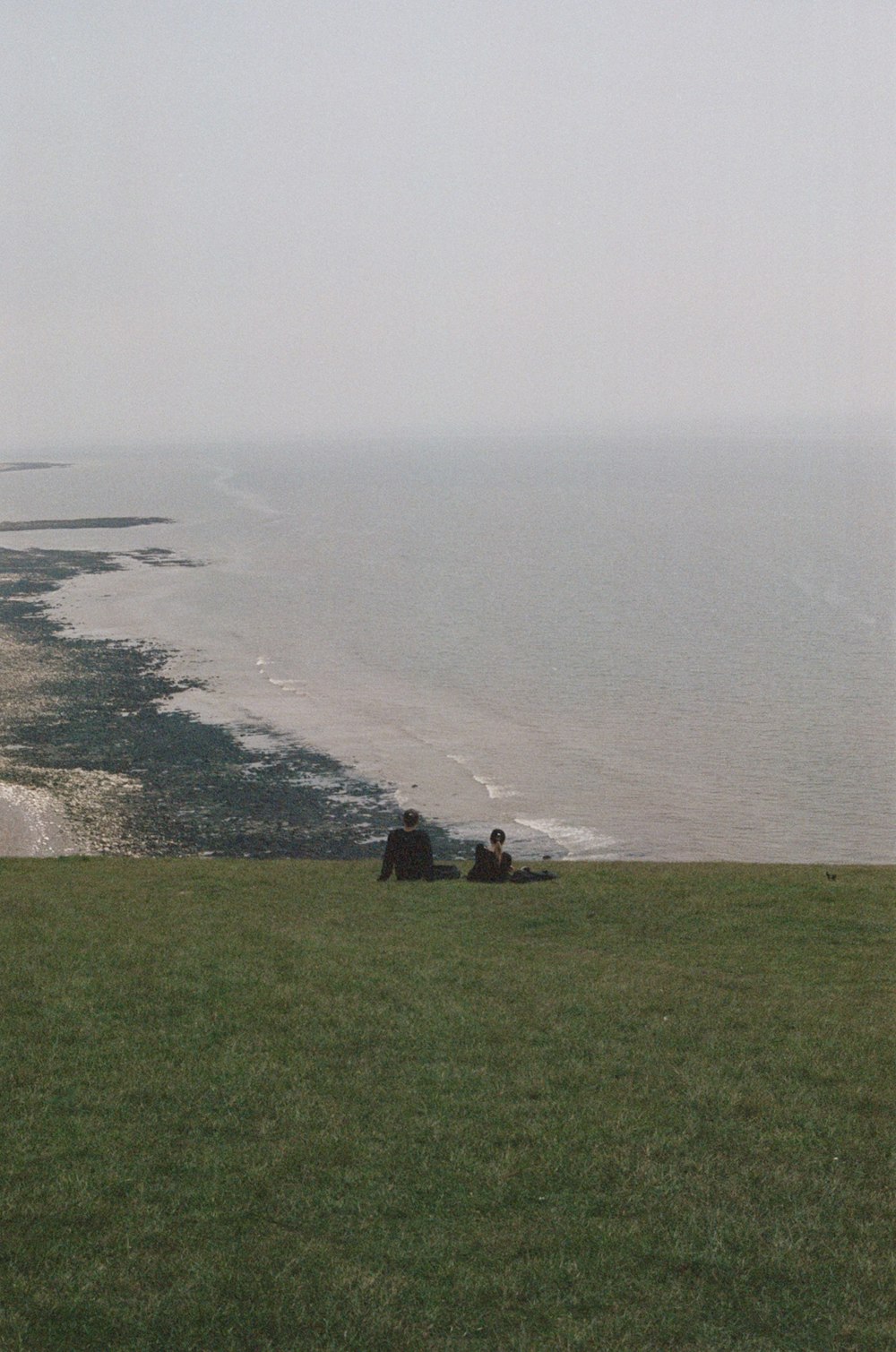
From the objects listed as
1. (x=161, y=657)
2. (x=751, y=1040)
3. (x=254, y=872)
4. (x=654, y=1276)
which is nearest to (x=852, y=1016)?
(x=751, y=1040)

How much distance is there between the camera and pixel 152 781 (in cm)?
4975

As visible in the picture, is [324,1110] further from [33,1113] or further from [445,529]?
[445,529]

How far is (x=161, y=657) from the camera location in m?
76.8

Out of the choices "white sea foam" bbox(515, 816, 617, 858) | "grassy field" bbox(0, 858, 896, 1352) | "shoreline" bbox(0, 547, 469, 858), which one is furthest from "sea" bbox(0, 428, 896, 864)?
"grassy field" bbox(0, 858, 896, 1352)

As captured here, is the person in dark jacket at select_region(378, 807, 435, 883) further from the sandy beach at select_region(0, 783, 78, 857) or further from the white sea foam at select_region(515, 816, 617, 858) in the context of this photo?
the white sea foam at select_region(515, 816, 617, 858)

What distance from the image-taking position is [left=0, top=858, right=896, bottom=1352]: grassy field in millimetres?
8977

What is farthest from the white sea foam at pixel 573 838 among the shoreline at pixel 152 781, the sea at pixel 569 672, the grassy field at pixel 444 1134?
the grassy field at pixel 444 1134

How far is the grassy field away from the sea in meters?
27.0

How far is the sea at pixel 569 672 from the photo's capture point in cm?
4988

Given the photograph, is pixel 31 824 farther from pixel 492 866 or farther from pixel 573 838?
pixel 492 866

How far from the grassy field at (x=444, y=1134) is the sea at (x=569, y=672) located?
26983 mm

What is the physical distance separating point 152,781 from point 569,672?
34840 millimetres

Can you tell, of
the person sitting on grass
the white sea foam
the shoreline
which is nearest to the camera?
the person sitting on grass

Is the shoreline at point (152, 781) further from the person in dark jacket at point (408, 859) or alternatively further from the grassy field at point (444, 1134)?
the grassy field at point (444, 1134)
